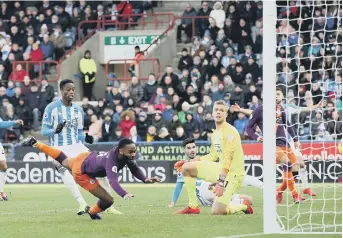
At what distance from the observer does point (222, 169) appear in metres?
13.6

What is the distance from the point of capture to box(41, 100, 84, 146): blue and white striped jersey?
1520cm

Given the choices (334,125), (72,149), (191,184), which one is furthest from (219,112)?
(334,125)

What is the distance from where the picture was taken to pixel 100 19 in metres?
34.7

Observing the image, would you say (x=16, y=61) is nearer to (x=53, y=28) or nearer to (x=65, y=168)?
(x=53, y=28)

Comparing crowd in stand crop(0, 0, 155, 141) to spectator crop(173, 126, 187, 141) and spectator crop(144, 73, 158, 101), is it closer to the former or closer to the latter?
spectator crop(144, 73, 158, 101)

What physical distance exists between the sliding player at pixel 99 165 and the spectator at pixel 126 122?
13912 millimetres

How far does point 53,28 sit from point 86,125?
250 inches

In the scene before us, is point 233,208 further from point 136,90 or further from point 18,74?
point 18,74

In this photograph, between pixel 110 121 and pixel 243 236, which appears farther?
pixel 110 121

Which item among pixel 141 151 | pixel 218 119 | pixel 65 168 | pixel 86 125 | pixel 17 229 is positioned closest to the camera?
pixel 17 229

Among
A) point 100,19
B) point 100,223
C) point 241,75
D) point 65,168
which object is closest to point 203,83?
point 241,75

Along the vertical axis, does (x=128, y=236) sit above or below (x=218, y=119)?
below

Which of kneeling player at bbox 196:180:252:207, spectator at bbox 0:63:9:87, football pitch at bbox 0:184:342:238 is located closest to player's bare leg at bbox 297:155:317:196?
football pitch at bbox 0:184:342:238

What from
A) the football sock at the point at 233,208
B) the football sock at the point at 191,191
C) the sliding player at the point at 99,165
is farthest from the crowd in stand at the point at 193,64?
the sliding player at the point at 99,165
